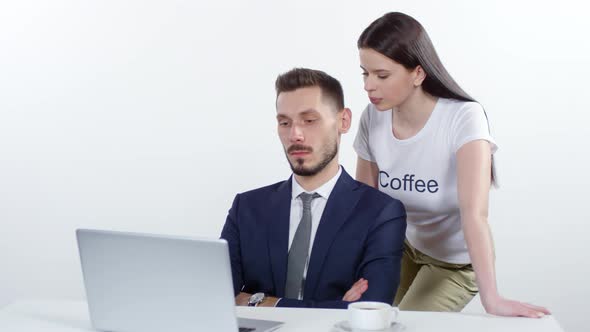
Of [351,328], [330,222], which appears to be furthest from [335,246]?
[351,328]

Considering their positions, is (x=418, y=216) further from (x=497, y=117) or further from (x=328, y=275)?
(x=497, y=117)

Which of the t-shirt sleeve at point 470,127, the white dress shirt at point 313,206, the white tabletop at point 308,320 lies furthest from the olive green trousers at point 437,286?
the white tabletop at point 308,320

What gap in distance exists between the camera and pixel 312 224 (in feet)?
8.24

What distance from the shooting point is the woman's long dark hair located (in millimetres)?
2613

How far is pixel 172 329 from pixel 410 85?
4.10ft

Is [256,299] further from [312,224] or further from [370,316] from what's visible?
[370,316]

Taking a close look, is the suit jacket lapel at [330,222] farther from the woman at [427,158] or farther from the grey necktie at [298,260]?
the woman at [427,158]

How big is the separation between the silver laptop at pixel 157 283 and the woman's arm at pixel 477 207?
0.75m

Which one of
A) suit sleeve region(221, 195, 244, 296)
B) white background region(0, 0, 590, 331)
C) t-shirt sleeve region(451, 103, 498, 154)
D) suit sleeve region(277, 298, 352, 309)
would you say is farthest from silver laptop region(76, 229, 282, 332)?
white background region(0, 0, 590, 331)

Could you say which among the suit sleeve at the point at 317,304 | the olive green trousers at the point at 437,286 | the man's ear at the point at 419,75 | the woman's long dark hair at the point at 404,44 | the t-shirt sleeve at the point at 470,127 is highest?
the woman's long dark hair at the point at 404,44

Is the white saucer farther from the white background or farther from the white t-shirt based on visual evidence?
the white background

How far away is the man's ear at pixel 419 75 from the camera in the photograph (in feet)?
8.77

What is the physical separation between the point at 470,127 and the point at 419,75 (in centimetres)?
23

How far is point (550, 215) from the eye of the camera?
4.50 meters
